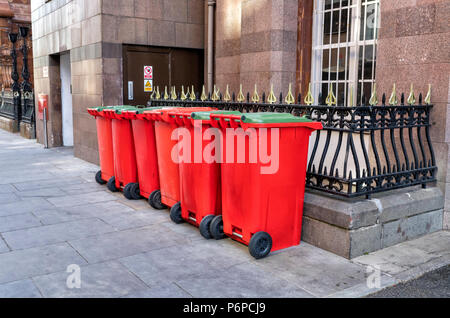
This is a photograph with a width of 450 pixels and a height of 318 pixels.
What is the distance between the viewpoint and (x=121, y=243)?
5.20m

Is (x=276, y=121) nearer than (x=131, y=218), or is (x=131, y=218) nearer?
(x=276, y=121)

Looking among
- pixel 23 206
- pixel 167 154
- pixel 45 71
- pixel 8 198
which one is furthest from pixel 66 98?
pixel 167 154

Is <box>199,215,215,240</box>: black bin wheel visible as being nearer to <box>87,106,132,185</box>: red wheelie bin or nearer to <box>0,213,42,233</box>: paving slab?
<box>0,213,42,233</box>: paving slab

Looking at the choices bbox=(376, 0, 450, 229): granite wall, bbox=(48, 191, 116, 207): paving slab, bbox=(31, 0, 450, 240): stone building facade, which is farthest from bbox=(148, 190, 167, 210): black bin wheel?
bbox=(376, 0, 450, 229): granite wall

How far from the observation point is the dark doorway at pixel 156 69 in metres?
10.3

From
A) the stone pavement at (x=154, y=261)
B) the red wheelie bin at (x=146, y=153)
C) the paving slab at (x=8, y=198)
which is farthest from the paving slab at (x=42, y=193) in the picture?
the red wheelie bin at (x=146, y=153)

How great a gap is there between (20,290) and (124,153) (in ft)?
11.8

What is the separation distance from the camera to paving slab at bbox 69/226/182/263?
484cm

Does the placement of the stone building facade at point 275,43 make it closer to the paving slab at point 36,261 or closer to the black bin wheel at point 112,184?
the black bin wheel at point 112,184

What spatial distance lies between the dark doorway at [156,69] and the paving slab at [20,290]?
22.0 ft

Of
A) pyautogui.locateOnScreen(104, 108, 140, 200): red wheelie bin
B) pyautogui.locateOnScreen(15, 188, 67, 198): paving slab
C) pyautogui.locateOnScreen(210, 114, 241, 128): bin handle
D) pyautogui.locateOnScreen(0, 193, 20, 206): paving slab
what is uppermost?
pyautogui.locateOnScreen(210, 114, 241, 128): bin handle

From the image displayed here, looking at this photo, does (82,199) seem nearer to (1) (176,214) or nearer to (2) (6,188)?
(2) (6,188)

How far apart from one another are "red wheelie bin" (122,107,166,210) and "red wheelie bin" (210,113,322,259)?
1.84m
